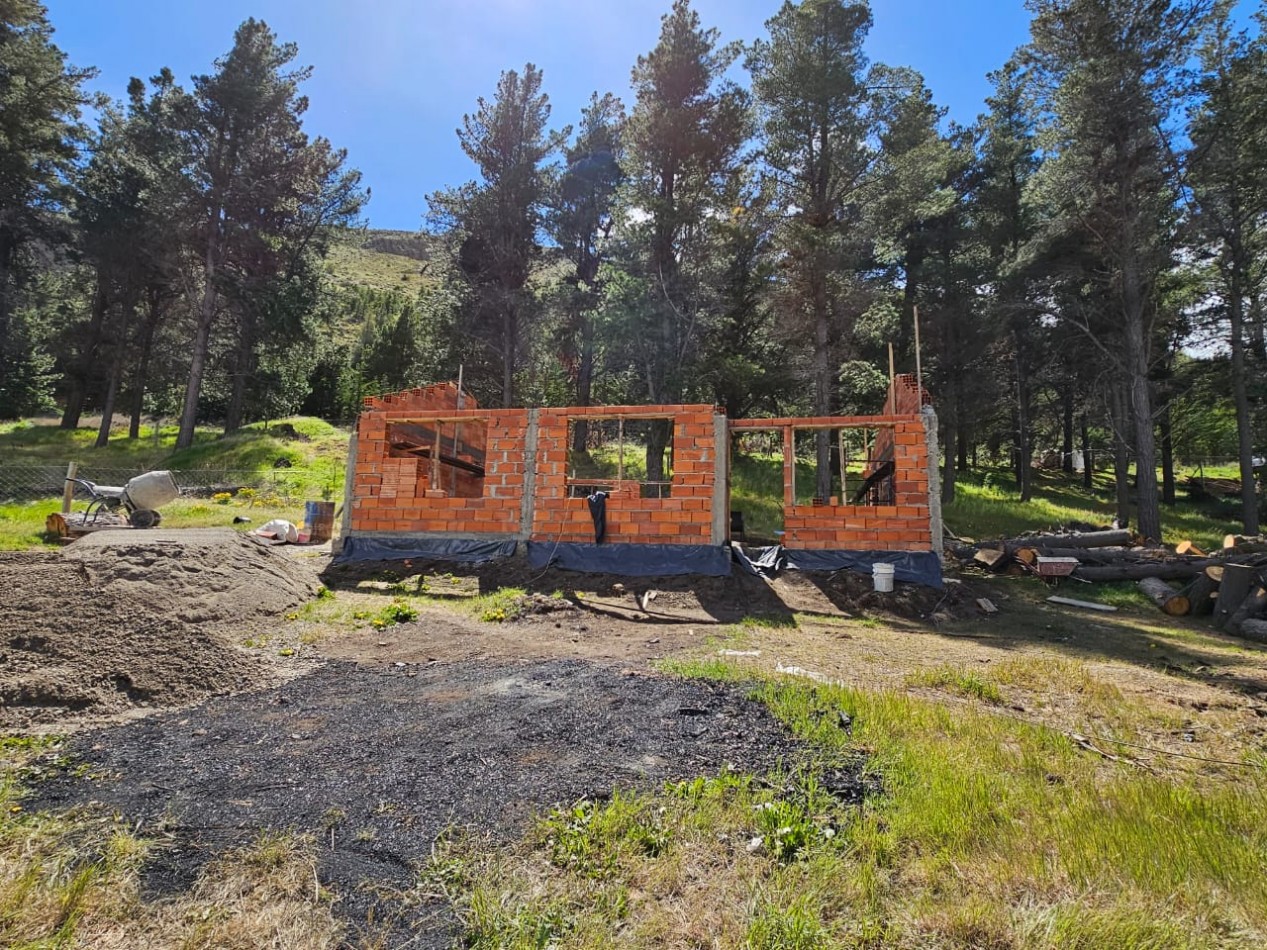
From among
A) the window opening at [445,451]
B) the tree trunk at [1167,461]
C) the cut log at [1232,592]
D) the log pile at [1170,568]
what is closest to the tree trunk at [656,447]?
the window opening at [445,451]

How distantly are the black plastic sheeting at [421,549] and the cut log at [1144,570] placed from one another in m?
10.1

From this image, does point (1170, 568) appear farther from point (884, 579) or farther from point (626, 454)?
point (626, 454)

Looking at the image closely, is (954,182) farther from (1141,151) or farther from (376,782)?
(376,782)

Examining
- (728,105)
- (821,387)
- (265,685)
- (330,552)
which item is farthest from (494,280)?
(265,685)

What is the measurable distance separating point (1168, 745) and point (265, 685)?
584 cm

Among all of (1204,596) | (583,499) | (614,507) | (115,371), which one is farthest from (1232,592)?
(115,371)

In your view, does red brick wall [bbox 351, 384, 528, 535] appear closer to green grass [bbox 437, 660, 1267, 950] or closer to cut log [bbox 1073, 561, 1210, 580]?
green grass [bbox 437, 660, 1267, 950]

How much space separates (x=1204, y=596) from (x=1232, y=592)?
0.65 m

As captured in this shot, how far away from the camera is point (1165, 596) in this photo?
9375 mm

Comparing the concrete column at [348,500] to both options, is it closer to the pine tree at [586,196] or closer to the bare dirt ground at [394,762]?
the bare dirt ground at [394,762]

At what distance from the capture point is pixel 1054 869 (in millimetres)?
2090

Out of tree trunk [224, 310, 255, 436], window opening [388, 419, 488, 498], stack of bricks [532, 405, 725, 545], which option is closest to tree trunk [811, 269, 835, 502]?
stack of bricks [532, 405, 725, 545]

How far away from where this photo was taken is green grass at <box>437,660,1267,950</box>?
178 cm

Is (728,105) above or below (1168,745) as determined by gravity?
above
